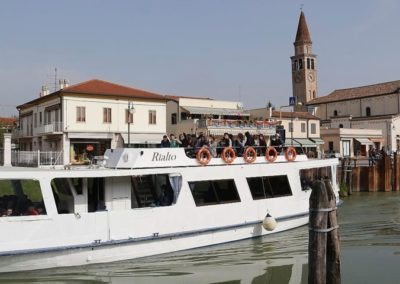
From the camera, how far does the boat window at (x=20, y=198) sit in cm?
1112

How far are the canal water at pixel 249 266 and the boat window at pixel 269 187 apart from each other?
1289mm

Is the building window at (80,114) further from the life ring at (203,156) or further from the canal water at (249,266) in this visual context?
the life ring at (203,156)

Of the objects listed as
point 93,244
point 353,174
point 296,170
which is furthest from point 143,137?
point 93,244

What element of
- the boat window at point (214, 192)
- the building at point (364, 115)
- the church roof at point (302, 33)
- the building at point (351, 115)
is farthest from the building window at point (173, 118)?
the church roof at point (302, 33)

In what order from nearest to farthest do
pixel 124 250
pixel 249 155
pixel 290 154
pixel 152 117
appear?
pixel 124 250, pixel 249 155, pixel 290 154, pixel 152 117

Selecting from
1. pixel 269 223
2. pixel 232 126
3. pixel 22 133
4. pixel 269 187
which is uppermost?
pixel 232 126

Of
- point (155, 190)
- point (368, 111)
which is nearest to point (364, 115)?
point (368, 111)

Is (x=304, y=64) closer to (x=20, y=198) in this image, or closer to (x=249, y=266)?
(x=249, y=266)

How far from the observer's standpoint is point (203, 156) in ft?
45.7

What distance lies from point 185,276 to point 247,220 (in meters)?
3.66

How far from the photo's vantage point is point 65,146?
39.6 metres

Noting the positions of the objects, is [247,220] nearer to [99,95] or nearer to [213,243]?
[213,243]

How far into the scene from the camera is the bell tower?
100 m

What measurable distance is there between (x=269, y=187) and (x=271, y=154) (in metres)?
1.08
